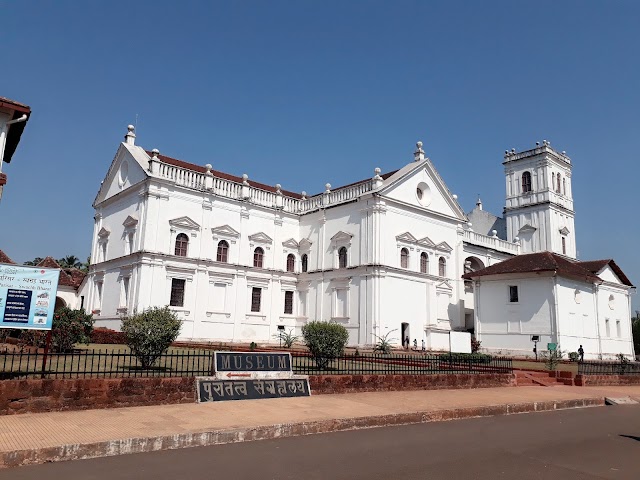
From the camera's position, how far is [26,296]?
9.69 m

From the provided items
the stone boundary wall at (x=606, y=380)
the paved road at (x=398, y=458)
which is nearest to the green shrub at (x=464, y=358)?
the stone boundary wall at (x=606, y=380)

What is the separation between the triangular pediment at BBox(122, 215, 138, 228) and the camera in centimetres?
3019

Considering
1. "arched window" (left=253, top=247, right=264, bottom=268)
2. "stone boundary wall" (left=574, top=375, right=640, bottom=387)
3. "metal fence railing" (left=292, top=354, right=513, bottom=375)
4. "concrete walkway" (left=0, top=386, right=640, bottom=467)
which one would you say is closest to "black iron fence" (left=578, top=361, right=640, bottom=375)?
"stone boundary wall" (left=574, top=375, right=640, bottom=387)

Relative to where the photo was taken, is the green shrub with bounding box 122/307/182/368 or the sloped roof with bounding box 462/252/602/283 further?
the sloped roof with bounding box 462/252/602/283

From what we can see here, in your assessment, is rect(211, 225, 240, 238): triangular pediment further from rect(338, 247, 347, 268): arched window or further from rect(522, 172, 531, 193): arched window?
rect(522, 172, 531, 193): arched window

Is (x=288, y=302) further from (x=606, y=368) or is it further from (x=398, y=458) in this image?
(x=398, y=458)

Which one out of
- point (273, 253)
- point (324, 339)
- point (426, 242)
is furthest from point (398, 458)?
point (426, 242)

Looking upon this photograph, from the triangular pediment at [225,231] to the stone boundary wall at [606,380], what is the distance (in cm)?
2070

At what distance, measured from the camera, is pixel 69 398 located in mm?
9367

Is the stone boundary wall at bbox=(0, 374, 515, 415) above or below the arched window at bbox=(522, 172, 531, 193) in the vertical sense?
below

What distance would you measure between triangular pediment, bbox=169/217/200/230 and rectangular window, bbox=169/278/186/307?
10.4ft

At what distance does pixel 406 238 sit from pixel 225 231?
1159 centimetres

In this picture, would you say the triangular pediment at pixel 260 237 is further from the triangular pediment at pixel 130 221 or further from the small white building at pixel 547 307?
the small white building at pixel 547 307

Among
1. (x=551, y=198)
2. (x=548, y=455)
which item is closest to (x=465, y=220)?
(x=551, y=198)
